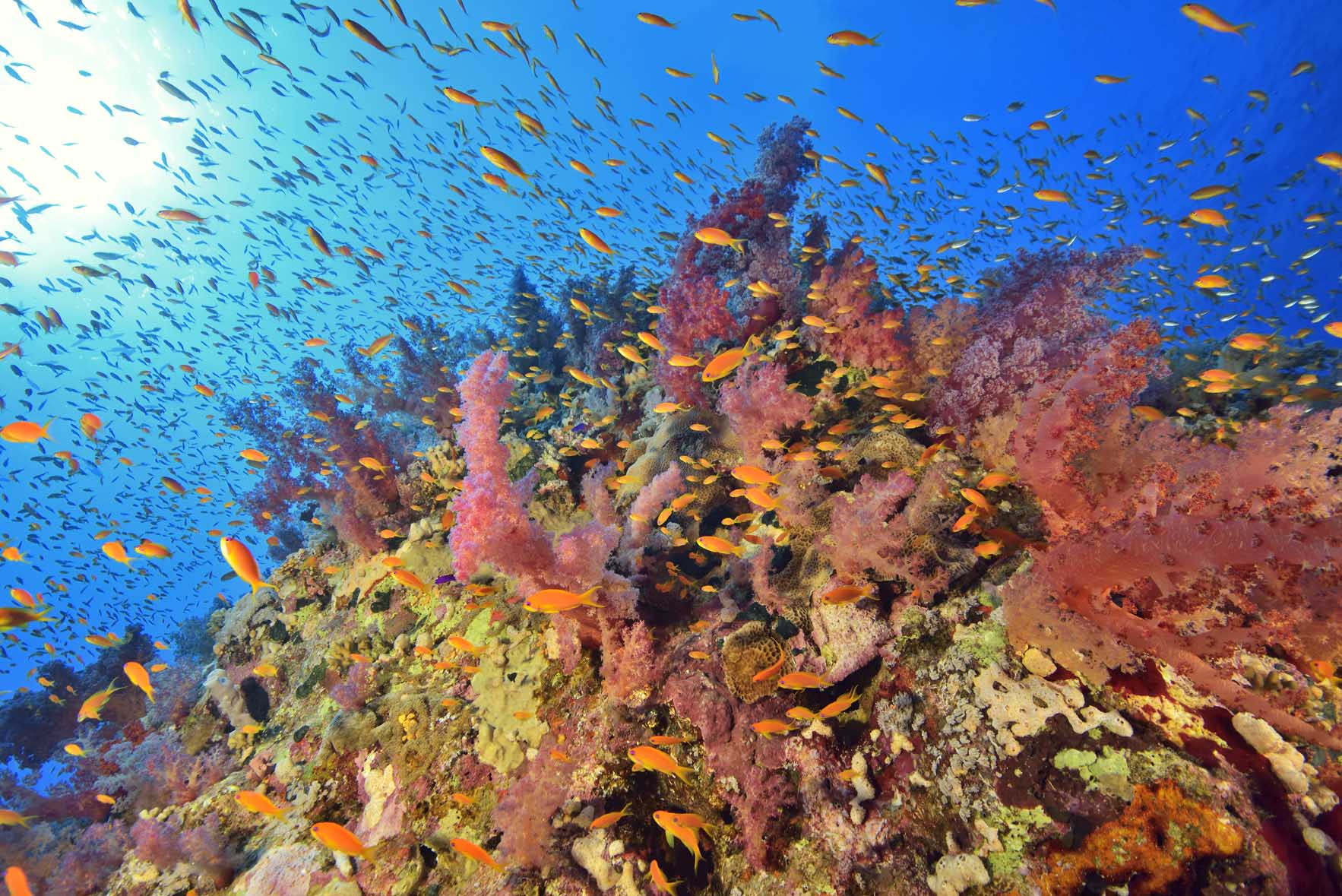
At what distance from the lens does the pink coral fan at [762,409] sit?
464 cm

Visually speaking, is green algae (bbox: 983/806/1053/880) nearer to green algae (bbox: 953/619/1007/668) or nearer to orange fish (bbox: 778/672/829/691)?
green algae (bbox: 953/619/1007/668)

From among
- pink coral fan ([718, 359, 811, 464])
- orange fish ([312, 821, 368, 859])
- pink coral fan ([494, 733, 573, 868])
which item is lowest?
orange fish ([312, 821, 368, 859])

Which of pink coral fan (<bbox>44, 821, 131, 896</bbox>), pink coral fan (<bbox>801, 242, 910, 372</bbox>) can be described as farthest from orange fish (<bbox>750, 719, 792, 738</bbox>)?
pink coral fan (<bbox>44, 821, 131, 896</bbox>)

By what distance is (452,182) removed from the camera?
2346 inches

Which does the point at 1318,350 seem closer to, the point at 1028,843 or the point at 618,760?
the point at 1028,843

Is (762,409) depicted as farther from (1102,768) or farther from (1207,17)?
(1207,17)

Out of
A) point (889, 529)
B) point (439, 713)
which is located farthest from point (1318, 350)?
point (439, 713)

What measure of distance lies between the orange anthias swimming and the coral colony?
1208 millimetres

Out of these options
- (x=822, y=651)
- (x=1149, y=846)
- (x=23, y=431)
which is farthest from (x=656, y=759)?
(x=23, y=431)

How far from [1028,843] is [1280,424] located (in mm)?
2333

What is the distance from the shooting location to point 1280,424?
8.04ft

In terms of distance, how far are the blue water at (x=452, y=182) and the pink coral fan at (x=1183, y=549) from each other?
681cm

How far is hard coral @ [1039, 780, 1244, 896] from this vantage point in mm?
1855

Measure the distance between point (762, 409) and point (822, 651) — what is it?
7.11 feet
